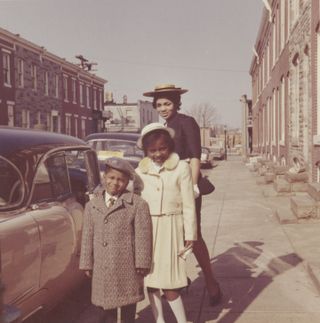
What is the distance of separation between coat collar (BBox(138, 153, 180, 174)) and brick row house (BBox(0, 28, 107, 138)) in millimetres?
25870

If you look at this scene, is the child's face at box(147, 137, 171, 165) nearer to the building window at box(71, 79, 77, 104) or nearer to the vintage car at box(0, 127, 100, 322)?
the vintage car at box(0, 127, 100, 322)

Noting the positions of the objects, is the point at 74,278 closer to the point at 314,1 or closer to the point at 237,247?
the point at 237,247

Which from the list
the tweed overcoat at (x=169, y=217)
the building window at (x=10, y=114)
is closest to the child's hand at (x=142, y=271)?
the tweed overcoat at (x=169, y=217)

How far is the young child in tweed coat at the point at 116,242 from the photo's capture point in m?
3.38

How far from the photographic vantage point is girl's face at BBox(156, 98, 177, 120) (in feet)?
14.5

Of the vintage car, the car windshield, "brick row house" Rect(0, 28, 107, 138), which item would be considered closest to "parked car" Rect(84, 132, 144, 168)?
the car windshield

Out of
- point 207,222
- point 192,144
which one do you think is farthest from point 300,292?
point 207,222

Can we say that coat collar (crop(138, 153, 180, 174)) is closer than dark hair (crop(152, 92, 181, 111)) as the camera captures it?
Yes

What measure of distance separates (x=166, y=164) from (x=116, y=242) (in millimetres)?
704

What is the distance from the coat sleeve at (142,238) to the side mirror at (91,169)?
190 centimetres

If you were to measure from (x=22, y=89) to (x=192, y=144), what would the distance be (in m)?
28.2

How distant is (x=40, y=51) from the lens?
110 feet

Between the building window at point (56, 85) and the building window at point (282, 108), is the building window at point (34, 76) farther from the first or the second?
the building window at point (282, 108)

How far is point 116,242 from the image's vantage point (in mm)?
3375
